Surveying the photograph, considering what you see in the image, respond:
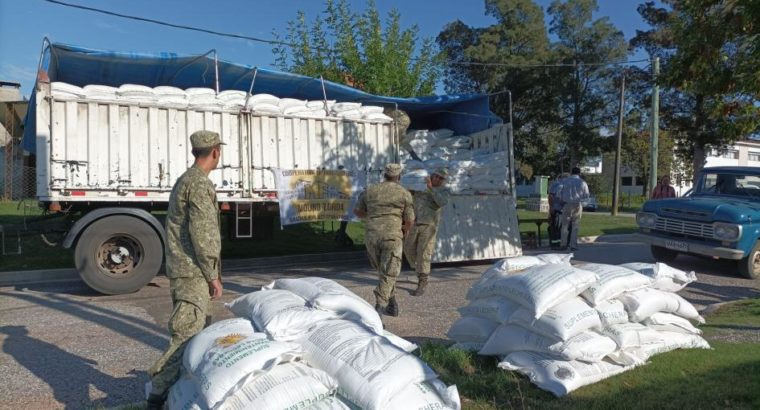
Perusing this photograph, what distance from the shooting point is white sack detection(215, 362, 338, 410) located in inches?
108

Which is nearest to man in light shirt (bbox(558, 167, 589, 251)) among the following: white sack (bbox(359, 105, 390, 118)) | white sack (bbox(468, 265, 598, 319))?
white sack (bbox(359, 105, 390, 118))

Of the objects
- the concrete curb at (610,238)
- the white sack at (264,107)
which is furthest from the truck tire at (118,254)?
the concrete curb at (610,238)

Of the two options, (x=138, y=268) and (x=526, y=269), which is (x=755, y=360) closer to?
(x=526, y=269)

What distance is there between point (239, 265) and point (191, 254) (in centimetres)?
695

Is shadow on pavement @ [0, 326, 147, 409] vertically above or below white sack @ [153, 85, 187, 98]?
below

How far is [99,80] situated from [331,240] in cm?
606

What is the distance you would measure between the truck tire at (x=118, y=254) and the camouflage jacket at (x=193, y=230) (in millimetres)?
4696

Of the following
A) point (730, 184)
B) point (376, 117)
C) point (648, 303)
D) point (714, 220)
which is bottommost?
point (648, 303)

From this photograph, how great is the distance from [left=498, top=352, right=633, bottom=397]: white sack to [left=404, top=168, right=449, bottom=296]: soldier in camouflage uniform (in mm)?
3425

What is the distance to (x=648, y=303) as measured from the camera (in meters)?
4.33

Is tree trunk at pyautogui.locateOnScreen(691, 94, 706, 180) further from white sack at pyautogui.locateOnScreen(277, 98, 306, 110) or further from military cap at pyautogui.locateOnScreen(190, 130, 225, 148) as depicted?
military cap at pyautogui.locateOnScreen(190, 130, 225, 148)

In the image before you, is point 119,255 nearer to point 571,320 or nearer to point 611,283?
point 571,320


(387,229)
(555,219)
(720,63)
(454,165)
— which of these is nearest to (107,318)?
(387,229)

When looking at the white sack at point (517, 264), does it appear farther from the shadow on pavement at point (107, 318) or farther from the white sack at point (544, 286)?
the shadow on pavement at point (107, 318)
